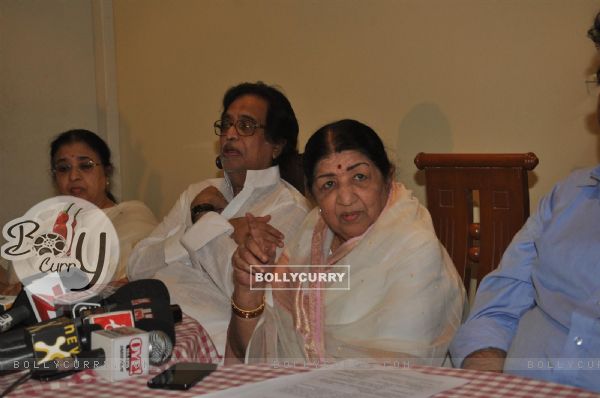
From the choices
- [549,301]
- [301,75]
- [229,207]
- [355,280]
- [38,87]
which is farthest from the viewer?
[38,87]

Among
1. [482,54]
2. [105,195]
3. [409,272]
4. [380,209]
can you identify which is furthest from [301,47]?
[409,272]

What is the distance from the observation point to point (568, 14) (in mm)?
2619

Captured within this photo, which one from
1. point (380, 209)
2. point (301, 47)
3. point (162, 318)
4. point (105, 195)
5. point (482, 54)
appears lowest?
point (162, 318)

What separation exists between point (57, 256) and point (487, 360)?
1.30 m

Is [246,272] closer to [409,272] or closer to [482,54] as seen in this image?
[409,272]

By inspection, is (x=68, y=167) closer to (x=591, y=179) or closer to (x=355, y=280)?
(x=355, y=280)

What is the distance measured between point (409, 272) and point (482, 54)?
131cm

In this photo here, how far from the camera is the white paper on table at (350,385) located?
1.06m

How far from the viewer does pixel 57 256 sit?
215cm

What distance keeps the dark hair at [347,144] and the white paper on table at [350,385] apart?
971 millimetres

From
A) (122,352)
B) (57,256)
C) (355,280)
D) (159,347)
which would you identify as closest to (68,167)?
(57,256)

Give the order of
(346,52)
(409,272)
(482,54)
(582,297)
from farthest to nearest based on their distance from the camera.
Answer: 1. (346,52)
2. (482,54)
3. (409,272)
4. (582,297)

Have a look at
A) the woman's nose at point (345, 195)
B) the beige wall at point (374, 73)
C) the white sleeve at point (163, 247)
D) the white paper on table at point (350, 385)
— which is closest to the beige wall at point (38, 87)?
the beige wall at point (374, 73)

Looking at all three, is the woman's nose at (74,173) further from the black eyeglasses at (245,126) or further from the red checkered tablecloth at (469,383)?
the red checkered tablecloth at (469,383)
